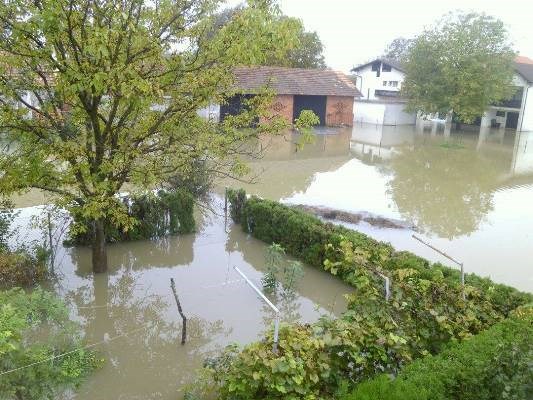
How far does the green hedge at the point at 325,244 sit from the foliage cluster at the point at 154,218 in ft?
5.64

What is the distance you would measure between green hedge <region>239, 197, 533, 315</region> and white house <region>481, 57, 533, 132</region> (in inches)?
1364

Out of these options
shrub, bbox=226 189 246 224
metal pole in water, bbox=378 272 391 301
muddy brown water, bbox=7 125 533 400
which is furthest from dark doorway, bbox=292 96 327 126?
metal pole in water, bbox=378 272 391 301

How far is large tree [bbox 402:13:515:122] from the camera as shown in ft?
115

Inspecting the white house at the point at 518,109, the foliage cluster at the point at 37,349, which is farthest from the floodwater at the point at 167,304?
the white house at the point at 518,109

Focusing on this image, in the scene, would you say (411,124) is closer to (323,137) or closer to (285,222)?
(323,137)

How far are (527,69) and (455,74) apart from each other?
16.4 metres

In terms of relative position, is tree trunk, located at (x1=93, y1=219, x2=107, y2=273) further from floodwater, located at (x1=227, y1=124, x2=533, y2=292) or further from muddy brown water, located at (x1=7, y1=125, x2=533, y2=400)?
floodwater, located at (x1=227, y1=124, x2=533, y2=292)

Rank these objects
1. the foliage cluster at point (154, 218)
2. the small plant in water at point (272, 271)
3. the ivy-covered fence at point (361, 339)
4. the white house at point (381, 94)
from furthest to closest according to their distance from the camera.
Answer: the white house at point (381, 94)
the foliage cluster at point (154, 218)
the small plant in water at point (272, 271)
the ivy-covered fence at point (361, 339)

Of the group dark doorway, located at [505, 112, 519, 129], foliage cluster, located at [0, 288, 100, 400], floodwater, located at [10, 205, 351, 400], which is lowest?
floodwater, located at [10, 205, 351, 400]

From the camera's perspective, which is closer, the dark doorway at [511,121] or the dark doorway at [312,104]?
the dark doorway at [312,104]

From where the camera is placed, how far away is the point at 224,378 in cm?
542

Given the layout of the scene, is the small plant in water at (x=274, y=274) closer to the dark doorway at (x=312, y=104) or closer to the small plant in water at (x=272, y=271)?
the small plant in water at (x=272, y=271)

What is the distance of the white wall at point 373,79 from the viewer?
160 feet

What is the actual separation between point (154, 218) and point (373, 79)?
1680 inches
